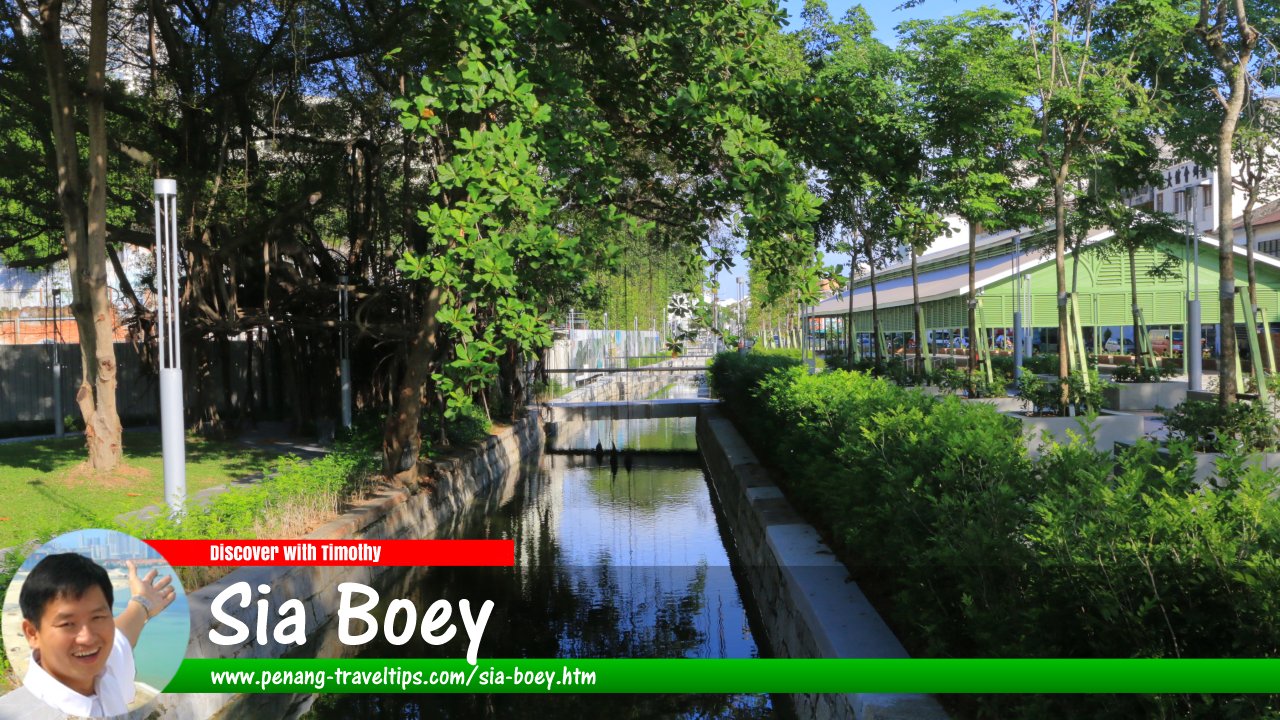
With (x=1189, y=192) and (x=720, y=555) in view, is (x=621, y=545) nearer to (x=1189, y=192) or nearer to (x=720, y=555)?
(x=720, y=555)

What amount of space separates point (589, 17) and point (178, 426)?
6.27m

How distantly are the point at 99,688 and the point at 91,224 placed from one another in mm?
9740

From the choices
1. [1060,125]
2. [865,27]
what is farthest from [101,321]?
[865,27]

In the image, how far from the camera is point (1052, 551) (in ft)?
14.0

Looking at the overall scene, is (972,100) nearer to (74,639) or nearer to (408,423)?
(408,423)

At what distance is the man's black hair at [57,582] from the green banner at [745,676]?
1198mm

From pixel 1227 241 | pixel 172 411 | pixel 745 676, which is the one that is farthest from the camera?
pixel 1227 241

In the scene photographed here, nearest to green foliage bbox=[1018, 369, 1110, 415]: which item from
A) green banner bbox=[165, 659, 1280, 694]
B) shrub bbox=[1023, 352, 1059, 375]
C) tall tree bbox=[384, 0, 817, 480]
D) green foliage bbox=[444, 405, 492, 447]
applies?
tall tree bbox=[384, 0, 817, 480]

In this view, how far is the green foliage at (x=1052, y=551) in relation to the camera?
3.65m

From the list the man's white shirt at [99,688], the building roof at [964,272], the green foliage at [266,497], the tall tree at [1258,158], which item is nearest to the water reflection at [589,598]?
the green foliage at [266,497]

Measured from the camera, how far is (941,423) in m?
6.88

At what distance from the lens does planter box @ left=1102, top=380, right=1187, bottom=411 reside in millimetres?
18438

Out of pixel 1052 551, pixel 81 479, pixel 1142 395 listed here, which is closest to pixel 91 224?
pixel 81 479

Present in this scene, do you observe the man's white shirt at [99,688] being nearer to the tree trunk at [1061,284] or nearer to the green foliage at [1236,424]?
the green foliage at [1236,424]
